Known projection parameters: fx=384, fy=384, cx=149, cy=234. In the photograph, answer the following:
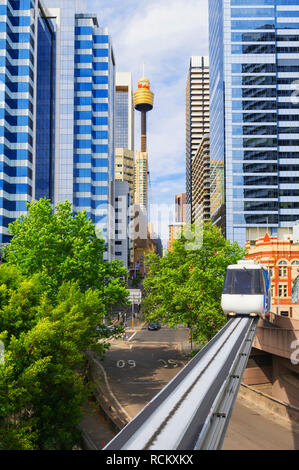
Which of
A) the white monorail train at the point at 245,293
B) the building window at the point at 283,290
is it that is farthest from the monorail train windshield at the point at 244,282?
the building window at the point at 283,290

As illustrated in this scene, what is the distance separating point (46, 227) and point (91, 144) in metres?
72.8

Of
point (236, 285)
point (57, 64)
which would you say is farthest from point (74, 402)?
point (57, 64)

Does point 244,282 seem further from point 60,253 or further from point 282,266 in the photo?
point 282,266

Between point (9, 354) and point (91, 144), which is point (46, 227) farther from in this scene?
point (91, 144)

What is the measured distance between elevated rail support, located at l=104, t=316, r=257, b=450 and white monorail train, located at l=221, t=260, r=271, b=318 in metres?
9.02

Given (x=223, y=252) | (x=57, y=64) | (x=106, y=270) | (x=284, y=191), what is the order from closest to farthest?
(x=106, y=270), (x=223, y=252), (x=57, y=64), (x=284, y=191)

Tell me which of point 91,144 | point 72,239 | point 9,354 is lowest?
point 9,354

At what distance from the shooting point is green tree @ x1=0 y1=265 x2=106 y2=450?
18002 millimetres

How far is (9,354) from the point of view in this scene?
17.5 metres

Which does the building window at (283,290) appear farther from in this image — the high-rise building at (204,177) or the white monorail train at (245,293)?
the high-rise building at (204,177)

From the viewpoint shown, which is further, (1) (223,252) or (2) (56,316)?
(1) (223,252)

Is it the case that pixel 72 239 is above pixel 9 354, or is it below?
above

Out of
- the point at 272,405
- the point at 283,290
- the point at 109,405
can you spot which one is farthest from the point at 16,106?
the point at 272,405

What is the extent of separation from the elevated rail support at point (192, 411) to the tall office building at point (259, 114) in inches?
4063
